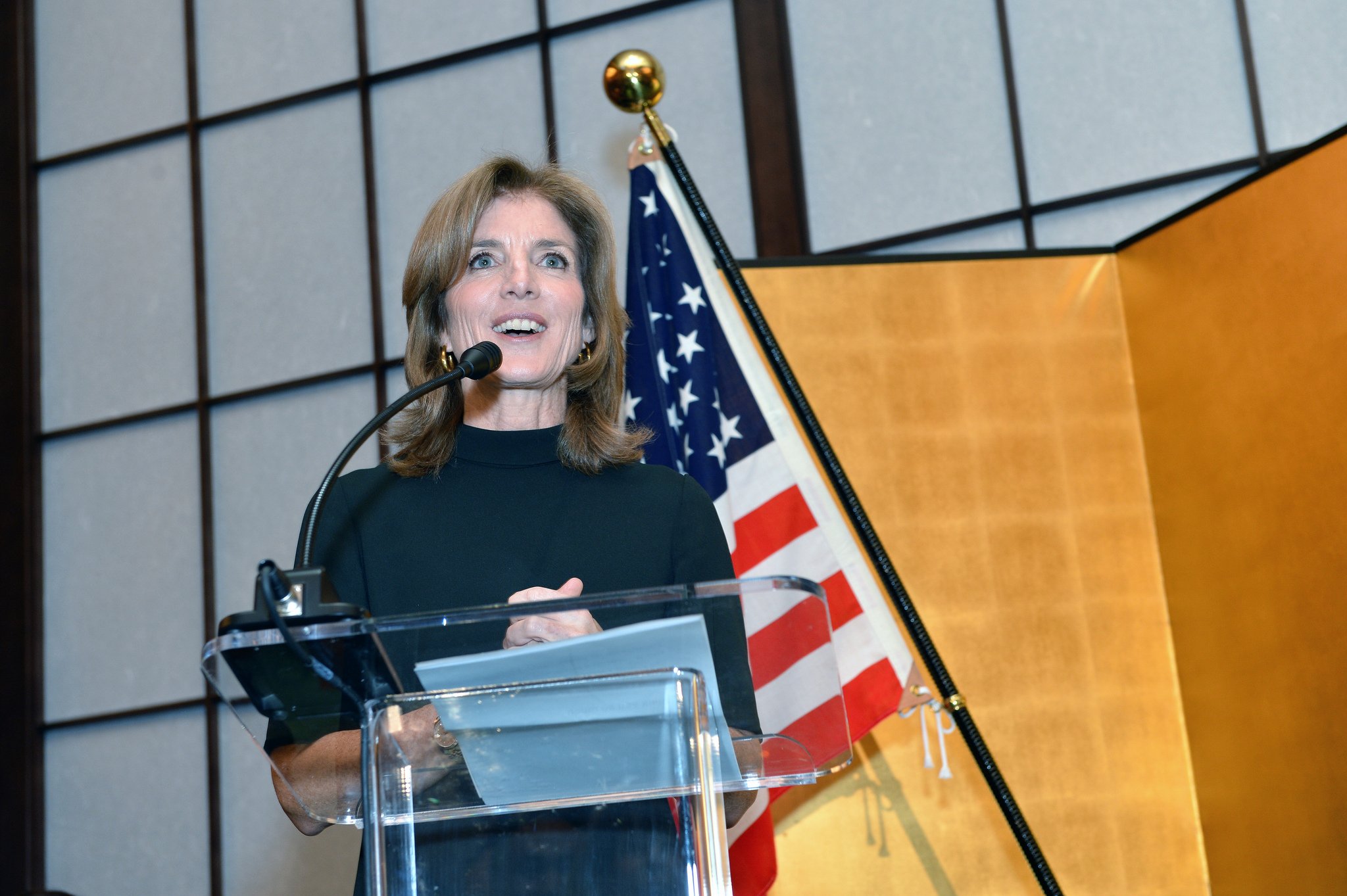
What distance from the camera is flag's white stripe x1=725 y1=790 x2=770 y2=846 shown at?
230cm

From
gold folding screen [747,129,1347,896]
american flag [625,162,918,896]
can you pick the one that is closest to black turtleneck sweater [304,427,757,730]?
american flag [625,162,918,896]

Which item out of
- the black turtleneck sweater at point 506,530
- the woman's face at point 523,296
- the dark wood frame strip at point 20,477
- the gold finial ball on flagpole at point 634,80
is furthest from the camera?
the dark wood frame strip at point 20,477

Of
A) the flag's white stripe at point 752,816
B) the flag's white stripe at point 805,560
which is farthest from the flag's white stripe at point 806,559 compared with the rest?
the flag's white stripe at point 752,816

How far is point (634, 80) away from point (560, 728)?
210 cm

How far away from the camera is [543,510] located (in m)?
1.64

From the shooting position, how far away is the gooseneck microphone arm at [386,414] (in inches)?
46.3

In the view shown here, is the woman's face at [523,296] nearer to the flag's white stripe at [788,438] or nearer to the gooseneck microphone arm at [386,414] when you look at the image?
the gooseneck microphone arm at [386,414]

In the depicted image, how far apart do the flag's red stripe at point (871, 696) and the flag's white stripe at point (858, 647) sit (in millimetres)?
13

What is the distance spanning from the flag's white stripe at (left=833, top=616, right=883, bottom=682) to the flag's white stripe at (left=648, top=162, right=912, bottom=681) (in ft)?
0.05

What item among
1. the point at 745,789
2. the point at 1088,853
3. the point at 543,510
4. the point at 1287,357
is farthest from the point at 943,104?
the point at 745,789

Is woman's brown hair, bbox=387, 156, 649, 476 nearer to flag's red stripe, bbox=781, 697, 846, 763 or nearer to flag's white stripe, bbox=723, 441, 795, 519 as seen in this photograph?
flag's red stripe, bbox=781, 697, 846, 763

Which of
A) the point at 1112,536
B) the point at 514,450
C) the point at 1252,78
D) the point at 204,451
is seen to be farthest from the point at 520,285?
the point at 204,451

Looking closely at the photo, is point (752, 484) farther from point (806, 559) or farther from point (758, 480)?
point (806, 559)

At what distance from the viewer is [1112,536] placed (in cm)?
271
